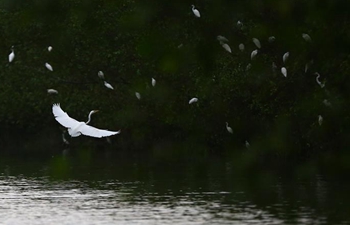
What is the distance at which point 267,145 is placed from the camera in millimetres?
30250

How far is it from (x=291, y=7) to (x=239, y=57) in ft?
64.9

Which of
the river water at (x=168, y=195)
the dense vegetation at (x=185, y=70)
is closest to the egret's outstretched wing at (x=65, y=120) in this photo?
the river water at (x=168, y=195)

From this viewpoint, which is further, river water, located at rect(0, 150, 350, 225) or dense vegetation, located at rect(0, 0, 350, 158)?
river water, located at rect(0, 150, 350, 225)

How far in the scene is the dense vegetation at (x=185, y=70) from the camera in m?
9.73

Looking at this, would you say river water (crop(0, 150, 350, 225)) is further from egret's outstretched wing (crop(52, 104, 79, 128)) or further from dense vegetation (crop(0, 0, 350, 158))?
dense vegetation (crop(0, 0, 350, 158))

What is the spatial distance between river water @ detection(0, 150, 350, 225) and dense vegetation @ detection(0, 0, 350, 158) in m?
1.64

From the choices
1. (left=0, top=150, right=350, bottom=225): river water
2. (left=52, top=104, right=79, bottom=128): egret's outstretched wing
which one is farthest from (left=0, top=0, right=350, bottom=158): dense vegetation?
(left=52, top=104, right=79, bottom=128): egret's outstretched wing

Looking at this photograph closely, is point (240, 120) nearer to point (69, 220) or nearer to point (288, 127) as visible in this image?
point (288, 127)

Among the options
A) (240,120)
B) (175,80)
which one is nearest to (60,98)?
(175,80)

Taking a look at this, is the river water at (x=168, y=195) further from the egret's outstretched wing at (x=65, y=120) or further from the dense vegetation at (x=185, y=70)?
the dense vegetation at (x=185, y=70)

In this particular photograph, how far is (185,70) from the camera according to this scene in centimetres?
1927

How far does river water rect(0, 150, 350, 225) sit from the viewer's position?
17375 millimetres

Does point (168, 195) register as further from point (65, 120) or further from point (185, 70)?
point (65, 120)

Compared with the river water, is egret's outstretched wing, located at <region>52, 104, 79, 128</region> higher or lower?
higher
